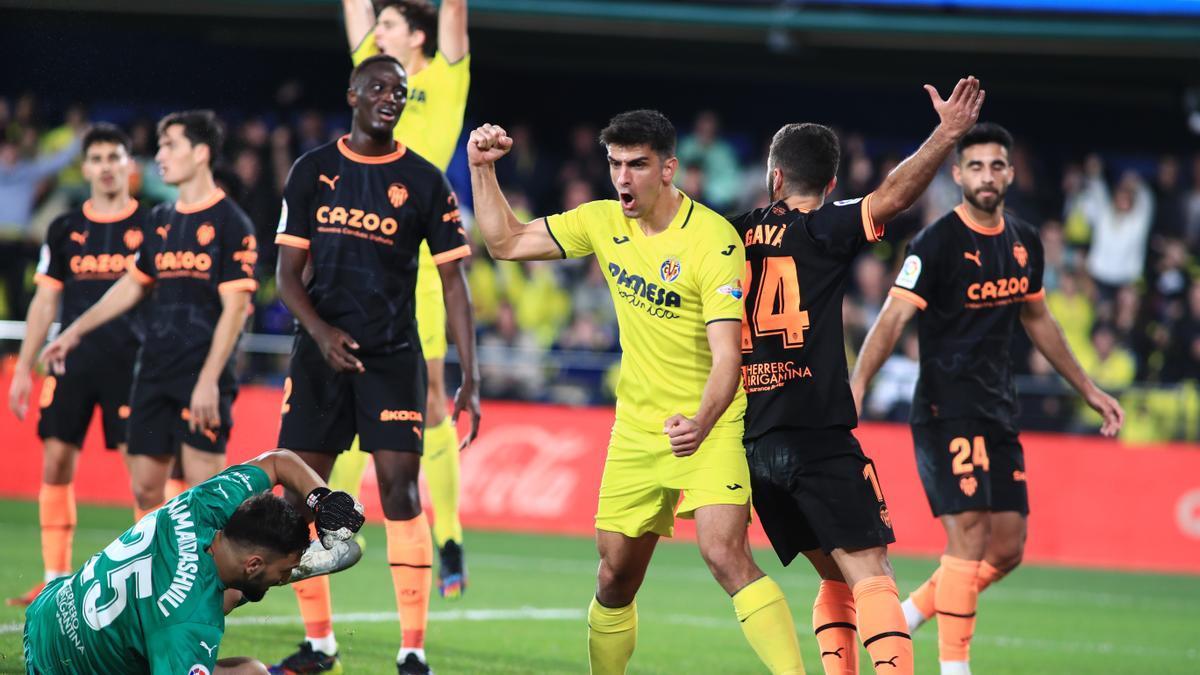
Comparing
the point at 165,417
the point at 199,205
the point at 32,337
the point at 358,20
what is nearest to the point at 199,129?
the point at 199,205

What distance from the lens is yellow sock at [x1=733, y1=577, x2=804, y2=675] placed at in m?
5.50

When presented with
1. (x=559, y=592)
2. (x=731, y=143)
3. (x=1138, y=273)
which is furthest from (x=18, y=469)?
(x=1138, y=273)

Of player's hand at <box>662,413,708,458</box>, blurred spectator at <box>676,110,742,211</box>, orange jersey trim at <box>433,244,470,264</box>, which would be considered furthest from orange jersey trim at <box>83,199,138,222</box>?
blurred spectator at <box>676,110,742,211</box>

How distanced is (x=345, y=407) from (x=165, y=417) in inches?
80.0

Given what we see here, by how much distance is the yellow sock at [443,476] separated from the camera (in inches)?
333

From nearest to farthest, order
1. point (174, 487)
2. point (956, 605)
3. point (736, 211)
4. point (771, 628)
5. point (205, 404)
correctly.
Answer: point (771, 628) → point (956, 605) → point (205, 404) → point (174, 487) → point (736, 211)

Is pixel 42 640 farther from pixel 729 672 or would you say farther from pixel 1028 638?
pixel 1028 638

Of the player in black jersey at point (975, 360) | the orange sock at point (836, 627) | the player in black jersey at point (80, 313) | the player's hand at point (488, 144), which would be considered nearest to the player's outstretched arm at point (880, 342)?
the player in black jersey at point (975, 360)

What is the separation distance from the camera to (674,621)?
9.67 meters

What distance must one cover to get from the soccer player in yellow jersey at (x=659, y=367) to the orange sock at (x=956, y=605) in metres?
1.94

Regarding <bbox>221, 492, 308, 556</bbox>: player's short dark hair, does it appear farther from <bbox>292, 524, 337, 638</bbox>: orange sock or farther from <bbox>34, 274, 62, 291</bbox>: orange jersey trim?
<bbox>34, 274, 62, 291</bbox>: orange jersey trim

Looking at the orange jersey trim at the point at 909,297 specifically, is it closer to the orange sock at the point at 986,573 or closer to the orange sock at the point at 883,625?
the orange sock at the point at 986,573

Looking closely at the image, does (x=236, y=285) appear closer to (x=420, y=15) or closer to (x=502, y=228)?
(x=420, y=15)

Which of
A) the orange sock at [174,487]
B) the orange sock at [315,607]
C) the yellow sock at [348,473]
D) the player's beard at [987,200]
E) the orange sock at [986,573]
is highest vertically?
the player's beard at [987,200]
